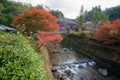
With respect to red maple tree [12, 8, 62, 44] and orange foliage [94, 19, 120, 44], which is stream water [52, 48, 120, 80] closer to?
orange foliage [94, 19, 120, 44]

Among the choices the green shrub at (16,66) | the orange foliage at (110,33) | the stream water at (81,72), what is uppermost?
the green shrub at (16,66)

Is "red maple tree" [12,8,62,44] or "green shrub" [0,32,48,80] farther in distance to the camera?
"red maple tree" [12,8,62,44]

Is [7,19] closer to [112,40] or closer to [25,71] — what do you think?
[112,40]

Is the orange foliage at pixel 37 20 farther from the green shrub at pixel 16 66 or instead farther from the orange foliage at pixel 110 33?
the green shrub at pixel 16 66

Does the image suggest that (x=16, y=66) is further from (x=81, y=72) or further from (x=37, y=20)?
(x=37, y=20)

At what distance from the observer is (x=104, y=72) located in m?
15.6

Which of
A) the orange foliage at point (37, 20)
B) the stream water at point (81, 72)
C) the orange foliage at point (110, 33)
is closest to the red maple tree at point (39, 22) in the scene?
the orange foliage at point (37, 20)

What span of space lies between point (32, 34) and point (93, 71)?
7738 mm

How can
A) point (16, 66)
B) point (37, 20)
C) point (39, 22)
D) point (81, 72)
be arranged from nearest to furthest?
point (16, 66) → point (81, 72) → point (39, 22) → point (37, 20)

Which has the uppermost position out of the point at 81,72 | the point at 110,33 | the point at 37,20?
the point at 37,20

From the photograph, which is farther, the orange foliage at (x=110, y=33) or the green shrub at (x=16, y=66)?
the orange foliage at (x=110, y=33)

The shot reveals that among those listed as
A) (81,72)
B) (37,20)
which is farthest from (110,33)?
(37,20)

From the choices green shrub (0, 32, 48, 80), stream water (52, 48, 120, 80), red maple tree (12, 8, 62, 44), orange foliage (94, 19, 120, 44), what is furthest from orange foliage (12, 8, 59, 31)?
green shrub (0, 32, 48, 80)

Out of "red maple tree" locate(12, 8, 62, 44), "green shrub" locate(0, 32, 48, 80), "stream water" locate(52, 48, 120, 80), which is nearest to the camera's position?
"green shrub" locate(0, 32, 48, 80)
